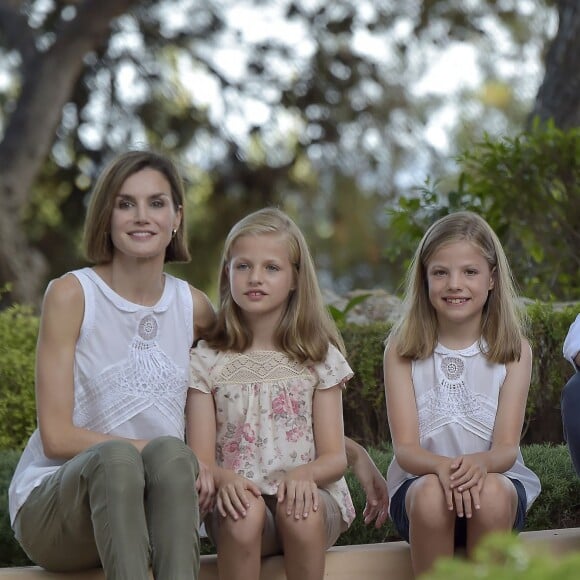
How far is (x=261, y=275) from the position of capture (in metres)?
3.40

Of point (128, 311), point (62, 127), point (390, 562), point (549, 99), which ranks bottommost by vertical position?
point (390, 562)

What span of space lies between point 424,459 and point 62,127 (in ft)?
32.1

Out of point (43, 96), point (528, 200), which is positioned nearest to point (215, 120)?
point (43, 96)

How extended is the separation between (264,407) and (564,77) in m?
4.71

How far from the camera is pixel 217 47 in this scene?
11.9 metres

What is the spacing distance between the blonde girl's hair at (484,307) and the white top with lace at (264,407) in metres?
0.26

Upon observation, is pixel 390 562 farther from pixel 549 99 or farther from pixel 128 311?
pixel 549 99

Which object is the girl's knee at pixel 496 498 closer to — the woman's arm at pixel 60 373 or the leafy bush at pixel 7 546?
the woman's arm at pixel 60 373

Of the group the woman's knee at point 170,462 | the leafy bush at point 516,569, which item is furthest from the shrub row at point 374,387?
the leafy bush at point 516,569

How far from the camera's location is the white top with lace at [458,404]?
341 cm

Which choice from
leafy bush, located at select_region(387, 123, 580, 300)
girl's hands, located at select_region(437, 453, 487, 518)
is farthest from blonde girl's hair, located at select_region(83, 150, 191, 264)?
leafy bush, located at select_region(387, 123, 580, 300)

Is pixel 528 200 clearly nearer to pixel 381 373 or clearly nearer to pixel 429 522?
pixel 381 373

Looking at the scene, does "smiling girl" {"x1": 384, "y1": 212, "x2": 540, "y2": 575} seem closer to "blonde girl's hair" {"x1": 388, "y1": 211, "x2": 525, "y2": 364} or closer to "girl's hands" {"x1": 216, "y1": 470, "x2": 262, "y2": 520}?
"blonde girl's hair" {"x1": 388, "y1": 211, "x2": 525, "y2": 364}

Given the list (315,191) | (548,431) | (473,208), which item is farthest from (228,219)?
(548,431)
